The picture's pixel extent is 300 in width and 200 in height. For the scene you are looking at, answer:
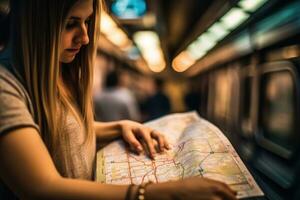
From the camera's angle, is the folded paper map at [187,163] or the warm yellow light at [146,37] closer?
the folded paper map at [187,163]

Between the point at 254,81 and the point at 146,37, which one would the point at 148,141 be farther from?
the point at 146,37

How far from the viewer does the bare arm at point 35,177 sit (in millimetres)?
799

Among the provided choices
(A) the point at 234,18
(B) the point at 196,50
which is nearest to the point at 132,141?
(A) the point at 234,18

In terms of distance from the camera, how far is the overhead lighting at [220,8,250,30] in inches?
100.0

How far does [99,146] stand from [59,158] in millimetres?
377

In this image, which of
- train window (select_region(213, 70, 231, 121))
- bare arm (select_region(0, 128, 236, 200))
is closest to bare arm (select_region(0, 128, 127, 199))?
bare arm (select_region(0, 128, 236, 200))

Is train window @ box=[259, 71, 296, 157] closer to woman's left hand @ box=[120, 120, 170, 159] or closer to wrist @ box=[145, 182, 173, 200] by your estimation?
woman's left hand @ box=[120, 120, 170, 159]

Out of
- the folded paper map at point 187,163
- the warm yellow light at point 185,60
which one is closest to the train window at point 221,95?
the warm yellow light at point 185,60

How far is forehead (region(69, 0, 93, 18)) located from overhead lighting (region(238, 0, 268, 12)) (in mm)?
1352

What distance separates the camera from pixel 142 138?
4.33 ft

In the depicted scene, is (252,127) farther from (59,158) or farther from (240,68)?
(59,158)

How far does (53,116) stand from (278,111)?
7.22 feet

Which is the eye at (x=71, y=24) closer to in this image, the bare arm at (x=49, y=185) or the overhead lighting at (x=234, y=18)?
the bare arm at (x=49, y=185)

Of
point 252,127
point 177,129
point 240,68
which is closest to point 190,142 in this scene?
point 177,129
